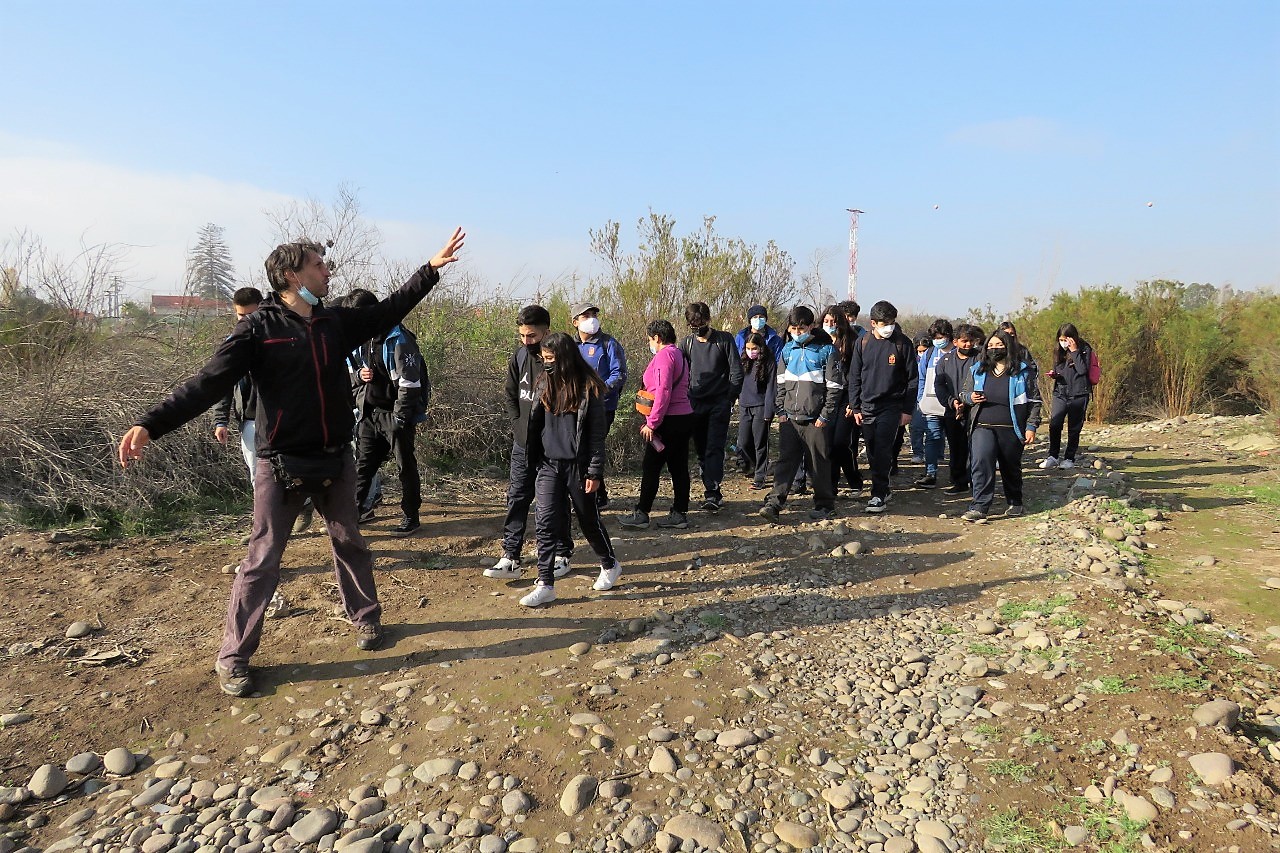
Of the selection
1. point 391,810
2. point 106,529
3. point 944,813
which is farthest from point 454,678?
point 106,529

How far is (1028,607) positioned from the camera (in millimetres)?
4551

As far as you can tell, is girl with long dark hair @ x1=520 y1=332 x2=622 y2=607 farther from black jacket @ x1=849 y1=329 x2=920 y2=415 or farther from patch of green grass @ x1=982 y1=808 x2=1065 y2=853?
black jacket @ x1=849 y1=329 x2=920 y2=415

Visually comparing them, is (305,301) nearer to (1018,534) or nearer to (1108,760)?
(1108,760)

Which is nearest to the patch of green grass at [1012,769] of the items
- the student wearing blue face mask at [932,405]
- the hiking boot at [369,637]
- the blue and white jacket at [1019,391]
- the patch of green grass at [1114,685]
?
the patch of green grass at [1114,685]

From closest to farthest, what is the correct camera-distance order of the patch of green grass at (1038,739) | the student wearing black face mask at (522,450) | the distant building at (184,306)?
the patch of green grass at (1038,739) < the student wearing black face mask at (522,450) < the distant building at (184,306)

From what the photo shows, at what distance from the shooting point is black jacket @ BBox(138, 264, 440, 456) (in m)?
3.35

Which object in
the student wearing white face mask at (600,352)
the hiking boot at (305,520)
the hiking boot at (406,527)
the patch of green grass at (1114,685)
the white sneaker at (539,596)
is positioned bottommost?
the patch of green grass at (1114,685)

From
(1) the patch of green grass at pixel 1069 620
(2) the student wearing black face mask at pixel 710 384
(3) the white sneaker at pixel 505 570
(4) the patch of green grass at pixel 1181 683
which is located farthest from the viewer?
(2) the student wearing black face mask at pixel 710 384

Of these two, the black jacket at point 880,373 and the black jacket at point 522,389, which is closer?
the black jacket at point 522,389

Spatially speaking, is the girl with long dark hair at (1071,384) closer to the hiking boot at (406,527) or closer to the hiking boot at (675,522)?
the hiking boot at (675,522)

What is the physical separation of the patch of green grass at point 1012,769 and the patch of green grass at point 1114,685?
0.84 metres

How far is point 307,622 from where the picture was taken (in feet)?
14.1

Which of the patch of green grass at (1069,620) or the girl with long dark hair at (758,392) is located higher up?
the girl with long dark hair at (758,392)

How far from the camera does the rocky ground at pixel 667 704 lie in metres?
2.68
